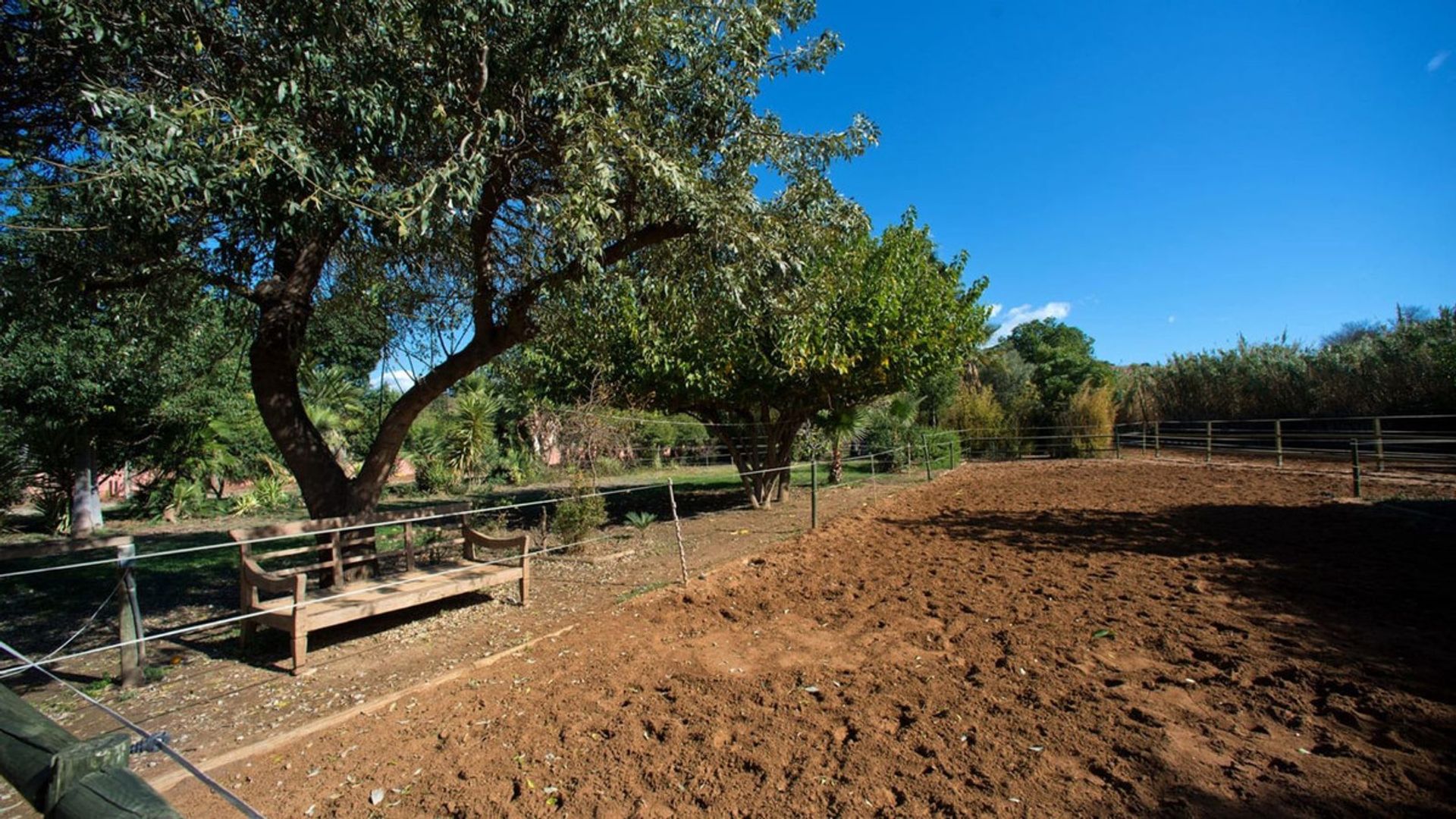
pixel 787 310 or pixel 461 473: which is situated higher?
pixel 787 310

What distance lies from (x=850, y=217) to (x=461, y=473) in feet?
52.7

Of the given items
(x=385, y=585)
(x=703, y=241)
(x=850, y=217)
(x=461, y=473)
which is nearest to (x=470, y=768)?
(x=385, y=585)

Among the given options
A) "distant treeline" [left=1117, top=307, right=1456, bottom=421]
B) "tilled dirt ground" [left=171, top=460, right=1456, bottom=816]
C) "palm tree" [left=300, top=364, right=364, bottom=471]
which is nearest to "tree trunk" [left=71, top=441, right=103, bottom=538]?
"palm tree" [left=300, top=364, right=364, bottom=471]

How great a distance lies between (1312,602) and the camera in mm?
5145

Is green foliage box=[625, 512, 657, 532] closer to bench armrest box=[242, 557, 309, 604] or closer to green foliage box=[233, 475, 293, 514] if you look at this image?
bench armrest box=[242, 557, 309, 604]

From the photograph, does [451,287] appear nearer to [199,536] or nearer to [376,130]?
[376,130]

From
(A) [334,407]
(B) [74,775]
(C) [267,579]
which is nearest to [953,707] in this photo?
(B) [74,775]

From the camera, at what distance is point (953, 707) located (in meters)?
3.53

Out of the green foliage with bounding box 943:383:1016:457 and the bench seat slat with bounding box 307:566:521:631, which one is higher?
the green foliage with bounding box 943:383:1016:457

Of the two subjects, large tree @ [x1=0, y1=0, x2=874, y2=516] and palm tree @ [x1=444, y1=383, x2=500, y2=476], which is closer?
large tree @ [x1=0, y1=0, x2=874, y2=516]

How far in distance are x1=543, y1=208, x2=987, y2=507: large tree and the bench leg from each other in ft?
11.3

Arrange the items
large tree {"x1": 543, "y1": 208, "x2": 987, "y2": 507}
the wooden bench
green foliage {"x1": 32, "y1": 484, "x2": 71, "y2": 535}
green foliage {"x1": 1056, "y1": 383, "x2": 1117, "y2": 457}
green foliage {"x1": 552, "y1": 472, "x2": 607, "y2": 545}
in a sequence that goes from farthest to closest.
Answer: green foliage {"x1": 1056, "y1": 383, "x2": 1117, "y2": 457}
green foliage {"x1": 32, "y1": 484, "x2": 71, "y2": 535}
green foliage {"x1": 552, "y1": 472, "x2": 607, "y2": 545}
large tree {"x1": 543, "y1": 208, "x2": 987, "y2": 507}
the wooden bench

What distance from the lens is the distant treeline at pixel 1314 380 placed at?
17.8 meters

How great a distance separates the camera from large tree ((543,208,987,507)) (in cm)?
650
